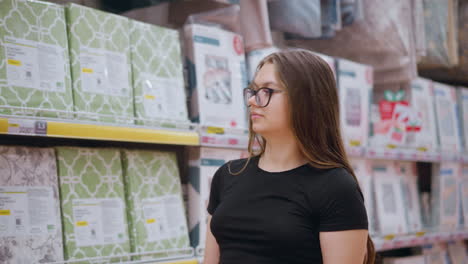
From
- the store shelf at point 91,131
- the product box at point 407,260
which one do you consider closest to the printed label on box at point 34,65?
the store shelf at point 91,131

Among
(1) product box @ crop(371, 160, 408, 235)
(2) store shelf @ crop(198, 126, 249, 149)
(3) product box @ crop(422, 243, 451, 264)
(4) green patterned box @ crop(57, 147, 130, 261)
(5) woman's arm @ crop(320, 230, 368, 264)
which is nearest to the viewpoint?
(5) woman's arm @ crop(320, 230, 368, 264)

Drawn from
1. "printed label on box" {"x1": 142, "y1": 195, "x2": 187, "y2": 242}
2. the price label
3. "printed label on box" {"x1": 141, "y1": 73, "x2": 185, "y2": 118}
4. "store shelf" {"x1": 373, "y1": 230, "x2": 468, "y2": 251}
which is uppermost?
"printed label on box" {"x1": 141, "y1": 73, "x2": 185, "y2": 118}

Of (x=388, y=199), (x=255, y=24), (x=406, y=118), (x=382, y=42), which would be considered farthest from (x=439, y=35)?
(x=255, y=24)

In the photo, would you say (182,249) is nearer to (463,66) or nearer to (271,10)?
(271,10)

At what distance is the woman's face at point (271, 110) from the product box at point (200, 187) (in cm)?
80

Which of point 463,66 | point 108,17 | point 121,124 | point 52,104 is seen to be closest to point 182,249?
point 121,124

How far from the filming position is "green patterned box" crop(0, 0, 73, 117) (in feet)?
5.40

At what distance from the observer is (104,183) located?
1.92 metres

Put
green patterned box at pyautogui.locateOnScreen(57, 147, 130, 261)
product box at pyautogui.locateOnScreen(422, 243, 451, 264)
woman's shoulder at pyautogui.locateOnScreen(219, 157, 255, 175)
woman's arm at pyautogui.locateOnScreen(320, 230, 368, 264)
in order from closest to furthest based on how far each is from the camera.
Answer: woman's arm at pyautogui.locateOnScreen(320, 230, 368, 264), woman's shoulder at pyautogui.locateOnScreen(219, 157, 255, 175), green patterned box at pyautogui.locateOnScreen(57, 147, 130, 261), product box at pyautogui.locateOnScreen(422, 243, 451, 264)

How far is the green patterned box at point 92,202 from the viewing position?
1794 mm

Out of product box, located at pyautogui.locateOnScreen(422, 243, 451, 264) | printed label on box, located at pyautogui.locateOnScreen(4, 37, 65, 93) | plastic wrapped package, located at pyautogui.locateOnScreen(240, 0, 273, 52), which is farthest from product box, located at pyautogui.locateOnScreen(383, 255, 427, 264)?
printed label on box, located at pyautogui.locateOnScreen(4, 37, 65, 93)

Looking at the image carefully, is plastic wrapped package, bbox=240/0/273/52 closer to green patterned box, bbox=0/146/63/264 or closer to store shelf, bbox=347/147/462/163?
store shelf, bbox=347/147/462/163

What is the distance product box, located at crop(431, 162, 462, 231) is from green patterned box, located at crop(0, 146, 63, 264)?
7.74 feet

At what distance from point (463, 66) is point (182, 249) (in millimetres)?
2674
